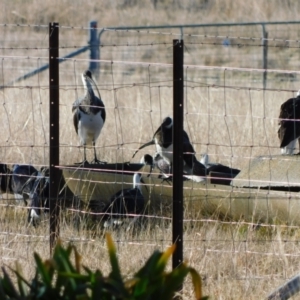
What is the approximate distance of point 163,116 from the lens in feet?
45.9

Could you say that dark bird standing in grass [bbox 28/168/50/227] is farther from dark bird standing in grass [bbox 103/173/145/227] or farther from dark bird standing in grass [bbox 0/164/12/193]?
dark bird standing in grass [bbox 103/173/145/227]

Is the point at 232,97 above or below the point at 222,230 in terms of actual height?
above

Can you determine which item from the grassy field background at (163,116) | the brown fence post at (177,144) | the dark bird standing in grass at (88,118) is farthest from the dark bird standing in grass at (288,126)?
the brown fence post at (177,144)

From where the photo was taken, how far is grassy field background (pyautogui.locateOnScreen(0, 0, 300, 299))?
20.5ft

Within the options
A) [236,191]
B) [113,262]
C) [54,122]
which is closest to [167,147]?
[236,191]

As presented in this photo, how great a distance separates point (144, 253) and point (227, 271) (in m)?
0.61

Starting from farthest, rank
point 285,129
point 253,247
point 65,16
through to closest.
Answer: point 65,16 → point 285,129 → point 253,247

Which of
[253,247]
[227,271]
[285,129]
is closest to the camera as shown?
[227,271]

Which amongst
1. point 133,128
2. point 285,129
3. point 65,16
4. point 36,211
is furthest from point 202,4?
point 36,211

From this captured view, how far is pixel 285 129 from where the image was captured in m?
9.72

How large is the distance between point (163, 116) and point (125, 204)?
21.1ft

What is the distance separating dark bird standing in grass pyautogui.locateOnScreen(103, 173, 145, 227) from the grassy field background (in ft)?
0.88

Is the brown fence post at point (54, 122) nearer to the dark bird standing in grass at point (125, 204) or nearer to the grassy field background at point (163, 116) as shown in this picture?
the grassy field background at point (163, 116)

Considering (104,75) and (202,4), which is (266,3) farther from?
(104,75)
